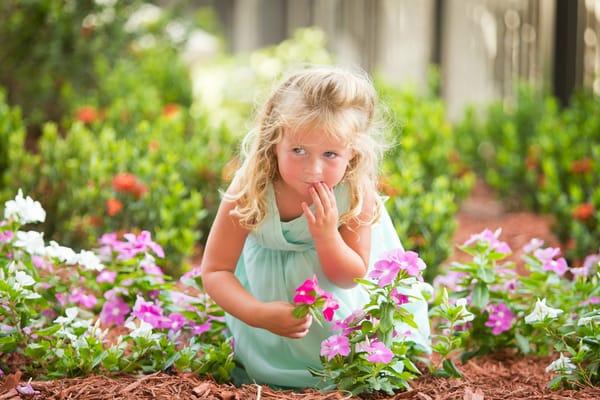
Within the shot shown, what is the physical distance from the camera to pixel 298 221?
274 centimetres

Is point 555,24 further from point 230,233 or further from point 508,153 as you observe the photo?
point 230,233

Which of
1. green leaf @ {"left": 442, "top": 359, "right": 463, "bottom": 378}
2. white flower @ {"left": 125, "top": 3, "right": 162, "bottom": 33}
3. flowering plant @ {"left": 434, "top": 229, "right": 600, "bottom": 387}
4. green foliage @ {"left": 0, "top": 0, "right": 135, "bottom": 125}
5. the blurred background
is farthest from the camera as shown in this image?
white flower @ {"left": 125, "top": 3, "right": 162, "bottom": 33}

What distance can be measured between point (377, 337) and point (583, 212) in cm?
267

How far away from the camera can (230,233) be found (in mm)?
2762

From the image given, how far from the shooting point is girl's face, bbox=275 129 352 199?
255 centimetres

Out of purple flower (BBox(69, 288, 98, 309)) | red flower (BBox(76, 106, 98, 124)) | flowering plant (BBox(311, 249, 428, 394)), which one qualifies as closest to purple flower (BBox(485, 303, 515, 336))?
flowering plant (BBox(311, 249, 428, 394))

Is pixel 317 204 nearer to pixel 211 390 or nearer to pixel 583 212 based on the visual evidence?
pixel 211 390

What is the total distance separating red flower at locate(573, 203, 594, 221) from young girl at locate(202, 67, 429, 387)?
222 centimetres

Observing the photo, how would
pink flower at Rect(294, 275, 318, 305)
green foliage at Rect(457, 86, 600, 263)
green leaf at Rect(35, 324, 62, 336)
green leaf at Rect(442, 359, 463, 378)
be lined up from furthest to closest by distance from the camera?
green foliage at Rect(457, 86, 600, 263) < green leaf at Rect(442, 359, 463, 378) < green leaf at Rect(35, 324, 62, 336) < pink flower at Rect(294, 275, 318, 305)

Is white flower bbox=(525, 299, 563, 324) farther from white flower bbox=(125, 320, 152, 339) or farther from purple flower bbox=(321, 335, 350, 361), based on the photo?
white flower bbox=(125, 320, 152, 339)

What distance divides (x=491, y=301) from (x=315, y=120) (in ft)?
3.74

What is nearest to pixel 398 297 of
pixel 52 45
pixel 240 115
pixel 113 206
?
pixel 113 206

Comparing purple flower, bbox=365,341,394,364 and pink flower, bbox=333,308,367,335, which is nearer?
purple flower, bbox=365,341,394,364

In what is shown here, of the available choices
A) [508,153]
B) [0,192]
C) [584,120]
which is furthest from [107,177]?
[584,120]
